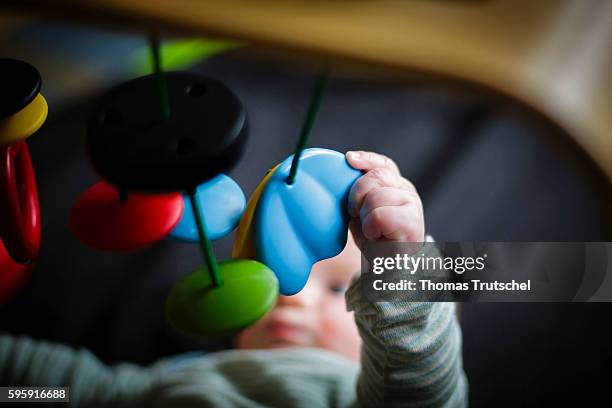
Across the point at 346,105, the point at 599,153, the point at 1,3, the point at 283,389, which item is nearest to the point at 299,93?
the point at 346,105

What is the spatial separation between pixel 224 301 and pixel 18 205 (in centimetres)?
11

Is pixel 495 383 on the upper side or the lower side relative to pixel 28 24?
upper

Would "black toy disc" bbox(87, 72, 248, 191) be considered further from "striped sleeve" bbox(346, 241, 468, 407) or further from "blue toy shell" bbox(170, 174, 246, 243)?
"striped sleeve" bbox(346, 241, 468, 407)

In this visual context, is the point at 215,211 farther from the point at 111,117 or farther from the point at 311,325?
the point at 311,325

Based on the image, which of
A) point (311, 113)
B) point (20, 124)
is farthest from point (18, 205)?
point (311, 113)

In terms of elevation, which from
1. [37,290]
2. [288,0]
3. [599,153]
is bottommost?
[37,290]

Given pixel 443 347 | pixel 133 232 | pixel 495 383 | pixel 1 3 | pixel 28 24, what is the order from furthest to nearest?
pixel 28 24 < pixel 495 383 < pixel 443 347 < pixel 133 232 < pixel 1 3

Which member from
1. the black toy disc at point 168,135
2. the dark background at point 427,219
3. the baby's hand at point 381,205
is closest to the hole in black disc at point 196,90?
the black toy disc at point 168,135

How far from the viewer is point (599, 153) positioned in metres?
0.29

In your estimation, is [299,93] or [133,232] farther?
[299,93]

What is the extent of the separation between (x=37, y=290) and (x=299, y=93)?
0.39 meters

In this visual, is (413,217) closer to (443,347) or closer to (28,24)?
(443,347)

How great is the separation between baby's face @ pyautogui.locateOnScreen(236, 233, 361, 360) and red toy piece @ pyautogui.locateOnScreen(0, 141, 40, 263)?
0.82 ft

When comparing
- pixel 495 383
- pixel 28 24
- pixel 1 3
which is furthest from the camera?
pixel 28 24
